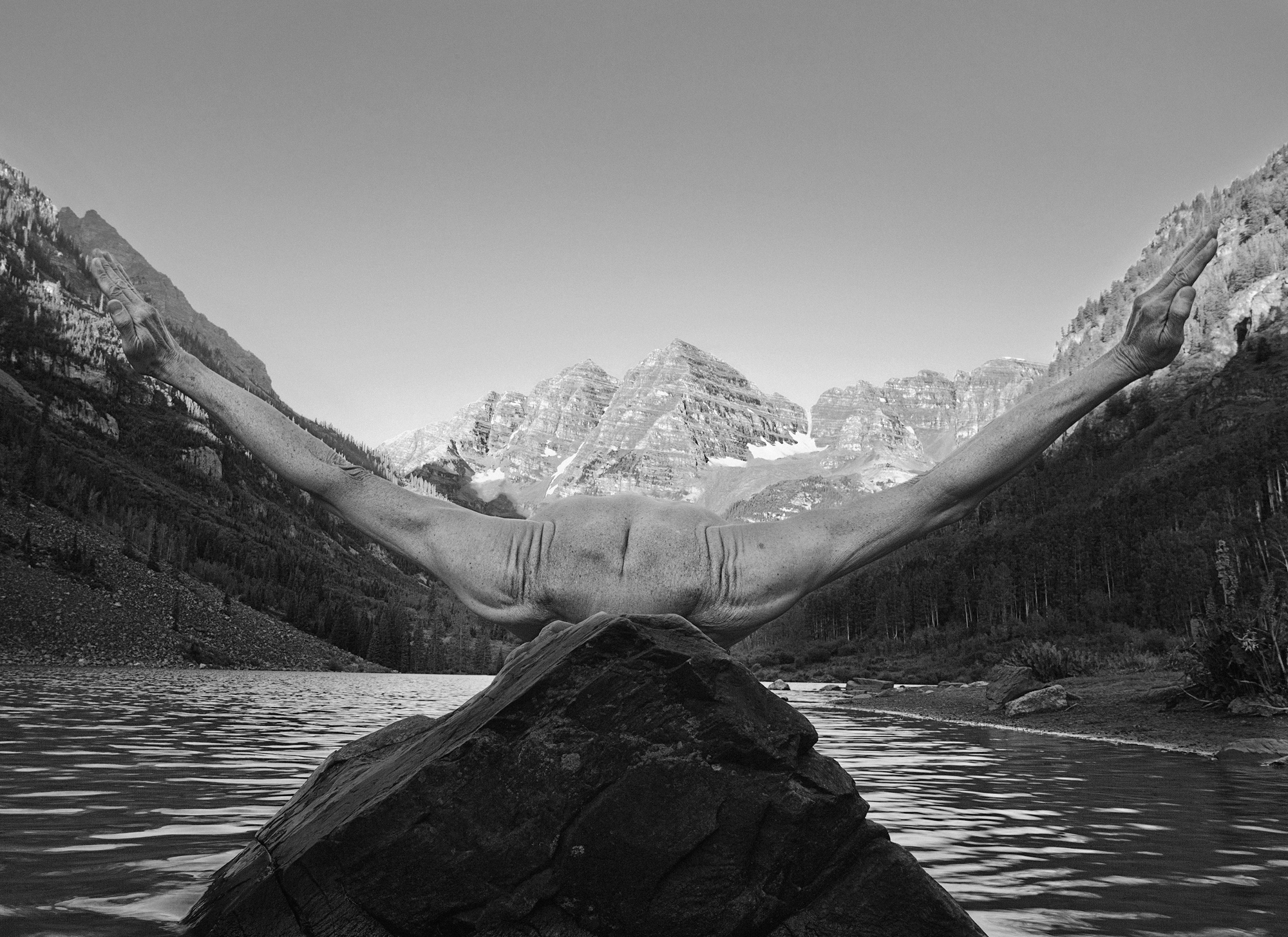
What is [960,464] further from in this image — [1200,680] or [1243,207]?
[1243,207]

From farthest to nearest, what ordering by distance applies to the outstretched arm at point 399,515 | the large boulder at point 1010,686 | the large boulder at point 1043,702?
the large boulder at point 1010,686, the large boulder at point 1043,702, the outstretched arm at point 399,515

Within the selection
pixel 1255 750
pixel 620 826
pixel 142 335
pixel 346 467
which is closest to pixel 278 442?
pixel 346 467

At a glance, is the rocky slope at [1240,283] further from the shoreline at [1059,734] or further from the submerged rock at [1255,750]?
the submerged rock at [1255,750]

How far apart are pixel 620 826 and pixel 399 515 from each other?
3.61ft

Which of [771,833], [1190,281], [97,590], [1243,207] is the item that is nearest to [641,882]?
[771,833]

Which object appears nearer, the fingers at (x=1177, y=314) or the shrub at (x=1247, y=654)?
the fingers at (x=1177, y=314)

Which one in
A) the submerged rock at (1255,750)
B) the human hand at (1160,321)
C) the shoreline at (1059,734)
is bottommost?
the shoreline at (1059,734)

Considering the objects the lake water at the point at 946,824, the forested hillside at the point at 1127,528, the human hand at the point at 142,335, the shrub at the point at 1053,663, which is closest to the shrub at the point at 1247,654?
the lake water at the point at 946,824

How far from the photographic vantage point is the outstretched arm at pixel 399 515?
2.40 m

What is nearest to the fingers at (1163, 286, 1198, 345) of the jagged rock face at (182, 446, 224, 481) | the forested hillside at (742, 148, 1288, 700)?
the forested hillside at (742, 148, 1288, 700)

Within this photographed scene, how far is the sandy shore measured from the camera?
1370 centimetres

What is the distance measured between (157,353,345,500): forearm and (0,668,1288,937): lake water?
7.63ft

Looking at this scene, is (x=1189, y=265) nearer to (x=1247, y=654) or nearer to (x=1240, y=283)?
(x=1247, y=654)

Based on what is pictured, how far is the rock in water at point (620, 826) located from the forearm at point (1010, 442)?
0.84 metres
